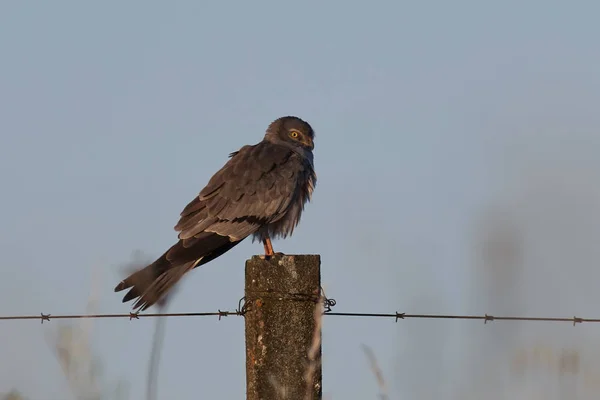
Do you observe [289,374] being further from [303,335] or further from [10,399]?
[10,399]

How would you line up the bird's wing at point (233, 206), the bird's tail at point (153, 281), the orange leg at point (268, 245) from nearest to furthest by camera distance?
the bird's tail at point (153, 281) → the bird's wing at point (233, 206) → the orange leg at point (268, 245)

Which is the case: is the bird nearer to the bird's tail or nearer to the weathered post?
the bird's tail

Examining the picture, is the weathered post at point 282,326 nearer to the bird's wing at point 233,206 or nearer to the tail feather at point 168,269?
the tail feather at point 168,269

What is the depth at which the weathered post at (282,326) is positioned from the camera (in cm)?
365

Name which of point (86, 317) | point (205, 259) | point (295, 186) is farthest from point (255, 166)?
point (86, 317)

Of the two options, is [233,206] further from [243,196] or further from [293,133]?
[293,133]

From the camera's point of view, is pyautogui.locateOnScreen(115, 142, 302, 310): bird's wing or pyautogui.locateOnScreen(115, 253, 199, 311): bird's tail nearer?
pyautogui.locateOnScreen(115, 253, 199, 311): bird's tail

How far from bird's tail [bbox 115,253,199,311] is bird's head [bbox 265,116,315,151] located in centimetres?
241

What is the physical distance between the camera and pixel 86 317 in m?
2.47

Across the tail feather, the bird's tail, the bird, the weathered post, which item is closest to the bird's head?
the bird

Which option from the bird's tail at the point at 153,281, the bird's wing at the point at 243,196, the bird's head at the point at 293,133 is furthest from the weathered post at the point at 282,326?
the bird's head at the point at 293,133

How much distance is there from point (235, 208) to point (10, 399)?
3.76m

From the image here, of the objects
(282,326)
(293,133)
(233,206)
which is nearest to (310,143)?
(293,133)

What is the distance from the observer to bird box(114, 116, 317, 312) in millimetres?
5773
